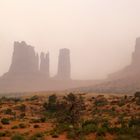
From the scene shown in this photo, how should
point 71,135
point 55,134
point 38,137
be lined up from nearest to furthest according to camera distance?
point 71,135
point 38,137
point 55,134

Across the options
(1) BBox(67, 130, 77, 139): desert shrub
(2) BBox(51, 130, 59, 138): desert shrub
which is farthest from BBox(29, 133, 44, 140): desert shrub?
(1) BBox(67, 130, 77, 139): desert shrub

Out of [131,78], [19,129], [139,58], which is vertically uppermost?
[139,58]

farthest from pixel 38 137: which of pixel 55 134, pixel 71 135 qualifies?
pixel 71 135

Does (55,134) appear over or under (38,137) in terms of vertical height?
over

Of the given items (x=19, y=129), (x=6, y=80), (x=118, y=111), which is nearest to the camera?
(x=19, y=129)

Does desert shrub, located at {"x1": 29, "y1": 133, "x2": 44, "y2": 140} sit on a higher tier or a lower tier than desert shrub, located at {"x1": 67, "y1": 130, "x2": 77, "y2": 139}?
lower

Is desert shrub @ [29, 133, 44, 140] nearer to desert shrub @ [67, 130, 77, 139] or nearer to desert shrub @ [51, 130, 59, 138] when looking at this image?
desert shrub @ [51, 130, 59, 138]

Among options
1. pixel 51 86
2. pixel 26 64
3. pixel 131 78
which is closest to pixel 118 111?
pixel 131 78

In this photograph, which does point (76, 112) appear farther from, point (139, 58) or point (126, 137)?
point (139, 58)

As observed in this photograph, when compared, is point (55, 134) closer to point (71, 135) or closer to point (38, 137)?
point (38, 137)

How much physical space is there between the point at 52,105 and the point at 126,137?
27.5m

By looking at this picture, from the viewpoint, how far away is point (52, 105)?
49094 mm

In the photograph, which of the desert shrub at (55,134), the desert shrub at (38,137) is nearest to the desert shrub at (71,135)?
the desert shrub at (55,134)

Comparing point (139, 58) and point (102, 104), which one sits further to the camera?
point (139, 58)
